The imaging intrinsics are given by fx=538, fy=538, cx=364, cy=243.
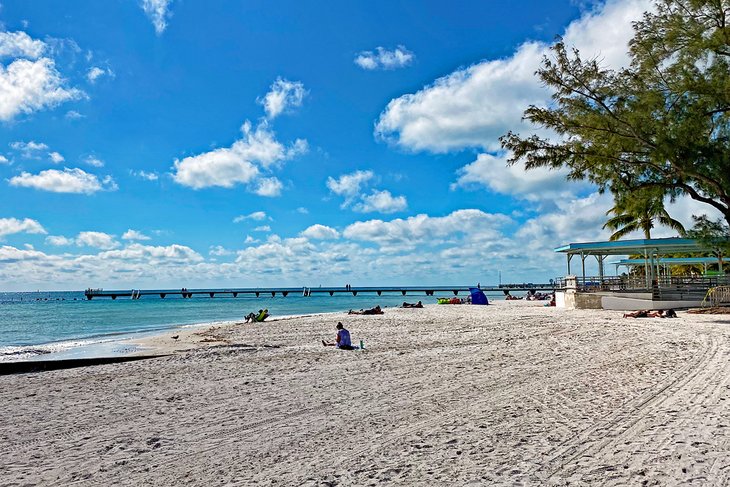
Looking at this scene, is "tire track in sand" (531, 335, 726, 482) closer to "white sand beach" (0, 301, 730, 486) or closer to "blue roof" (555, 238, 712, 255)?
"white sand beach" (0, 301, 730, 486)

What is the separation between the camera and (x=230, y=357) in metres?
13.1

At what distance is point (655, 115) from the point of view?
1063cm

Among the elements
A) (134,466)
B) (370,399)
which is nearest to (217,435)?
(134,466)

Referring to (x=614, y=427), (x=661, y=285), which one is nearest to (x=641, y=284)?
(x=661, y=285)

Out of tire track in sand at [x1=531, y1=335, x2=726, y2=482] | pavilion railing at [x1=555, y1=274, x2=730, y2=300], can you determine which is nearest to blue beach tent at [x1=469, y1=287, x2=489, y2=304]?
pavilion railing at [x1=555, y1=274, x2=730, y2=300]

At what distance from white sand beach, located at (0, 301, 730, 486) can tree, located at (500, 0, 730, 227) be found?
3.64 metres

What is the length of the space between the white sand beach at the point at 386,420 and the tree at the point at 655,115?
3.64 m

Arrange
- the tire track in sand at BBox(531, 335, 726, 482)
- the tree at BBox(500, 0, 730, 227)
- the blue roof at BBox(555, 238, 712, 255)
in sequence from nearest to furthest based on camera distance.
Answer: the tire track in sand at BBox(531, 335, 726, 482) → the tree at BBox(500, 0, 730, 227) → the blue roof at BBox(555, 238, 712, 255)

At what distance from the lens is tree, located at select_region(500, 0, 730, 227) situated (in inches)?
403

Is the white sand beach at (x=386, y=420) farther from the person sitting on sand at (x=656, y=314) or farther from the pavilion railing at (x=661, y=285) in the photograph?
the pavilion railing at (x=661, y=285)

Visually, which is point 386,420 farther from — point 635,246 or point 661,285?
point 661,285

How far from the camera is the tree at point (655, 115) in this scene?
33.6ft

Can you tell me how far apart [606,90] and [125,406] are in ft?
35.1

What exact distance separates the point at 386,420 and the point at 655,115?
836cm
